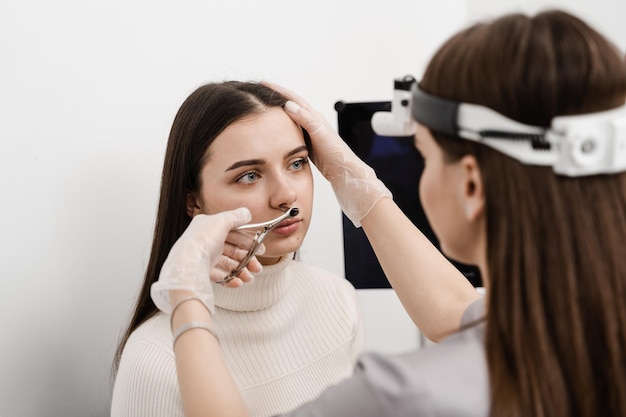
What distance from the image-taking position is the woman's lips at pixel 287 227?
52.2 inches

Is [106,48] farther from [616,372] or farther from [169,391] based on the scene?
[616,372]

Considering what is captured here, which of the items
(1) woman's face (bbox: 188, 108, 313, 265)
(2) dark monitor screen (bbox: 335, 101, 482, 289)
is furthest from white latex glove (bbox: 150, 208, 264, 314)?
(2) dark monitor screen (bbox: 335, 101, 482, 289)

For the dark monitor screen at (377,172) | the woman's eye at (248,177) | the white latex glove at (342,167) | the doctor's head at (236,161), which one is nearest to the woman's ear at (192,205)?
the doctor's head at (236,161)

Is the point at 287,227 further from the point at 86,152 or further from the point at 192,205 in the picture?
the point at 86,152

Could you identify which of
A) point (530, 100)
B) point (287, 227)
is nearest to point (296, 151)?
point (287, 227)

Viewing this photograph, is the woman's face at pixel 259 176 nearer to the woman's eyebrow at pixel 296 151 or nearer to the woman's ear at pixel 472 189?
the woman's eyebrow at pixel 296 151

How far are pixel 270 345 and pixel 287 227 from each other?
249 millimetres

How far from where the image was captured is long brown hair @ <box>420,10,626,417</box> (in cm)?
78

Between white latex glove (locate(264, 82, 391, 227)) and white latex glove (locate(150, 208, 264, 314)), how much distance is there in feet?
0.96

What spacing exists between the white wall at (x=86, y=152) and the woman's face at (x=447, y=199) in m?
0.66

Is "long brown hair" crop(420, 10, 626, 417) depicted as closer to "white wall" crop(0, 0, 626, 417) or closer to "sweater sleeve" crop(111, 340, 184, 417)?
"sweater sleeve" crop(111, 340, 184, 417)

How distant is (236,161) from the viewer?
1.29m

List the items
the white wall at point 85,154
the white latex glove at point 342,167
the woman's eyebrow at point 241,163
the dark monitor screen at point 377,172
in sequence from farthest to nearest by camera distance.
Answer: the dark monitor screen at point 377,172 → the white latex glove at point 342,167 → the woman's eyebrow at point 241,163 → the white wall at point 85,154

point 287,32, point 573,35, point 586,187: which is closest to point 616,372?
point 586,187
